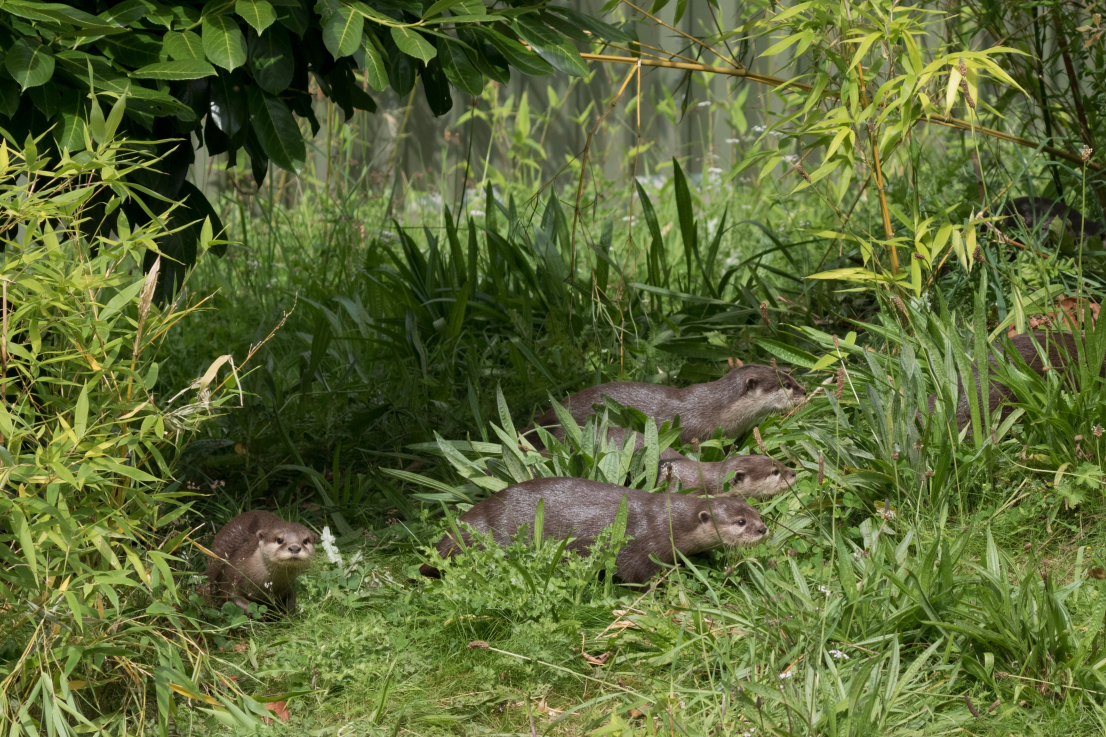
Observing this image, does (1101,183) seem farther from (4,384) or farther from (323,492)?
(4,384)

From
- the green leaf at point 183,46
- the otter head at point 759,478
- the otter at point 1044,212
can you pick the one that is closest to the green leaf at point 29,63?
the green leaf at point 183,46

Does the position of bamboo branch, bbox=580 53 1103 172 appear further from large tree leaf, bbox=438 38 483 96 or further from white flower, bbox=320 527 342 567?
white flower, bbox=320 527 342 567

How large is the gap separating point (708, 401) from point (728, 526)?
108 centimetres

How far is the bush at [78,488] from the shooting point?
2.27 metres

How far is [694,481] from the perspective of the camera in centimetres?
385

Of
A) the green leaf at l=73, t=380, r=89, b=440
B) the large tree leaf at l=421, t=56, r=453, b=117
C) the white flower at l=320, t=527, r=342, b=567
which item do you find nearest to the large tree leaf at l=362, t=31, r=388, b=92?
the large tree leaf at l=421, t=56, r=453, b=117

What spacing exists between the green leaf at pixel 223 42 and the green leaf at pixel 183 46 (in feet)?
0.09

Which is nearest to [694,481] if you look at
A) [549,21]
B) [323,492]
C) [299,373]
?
[323,492]

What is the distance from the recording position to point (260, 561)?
3.29m

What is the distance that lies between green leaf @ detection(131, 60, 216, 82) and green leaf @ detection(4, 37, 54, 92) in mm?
199

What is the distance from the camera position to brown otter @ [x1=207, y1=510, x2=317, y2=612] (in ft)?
10.8

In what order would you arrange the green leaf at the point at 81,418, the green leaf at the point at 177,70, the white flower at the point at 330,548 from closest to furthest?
the green leaf at the point at 81,418 → the green leaf at the point at 177,70 → the white flower at the point at 330,548

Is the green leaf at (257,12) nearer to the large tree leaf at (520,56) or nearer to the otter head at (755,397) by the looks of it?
the large tree leaf at (520,56)

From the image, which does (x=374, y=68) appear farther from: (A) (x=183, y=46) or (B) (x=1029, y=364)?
(B) (x=1029, y=364)
